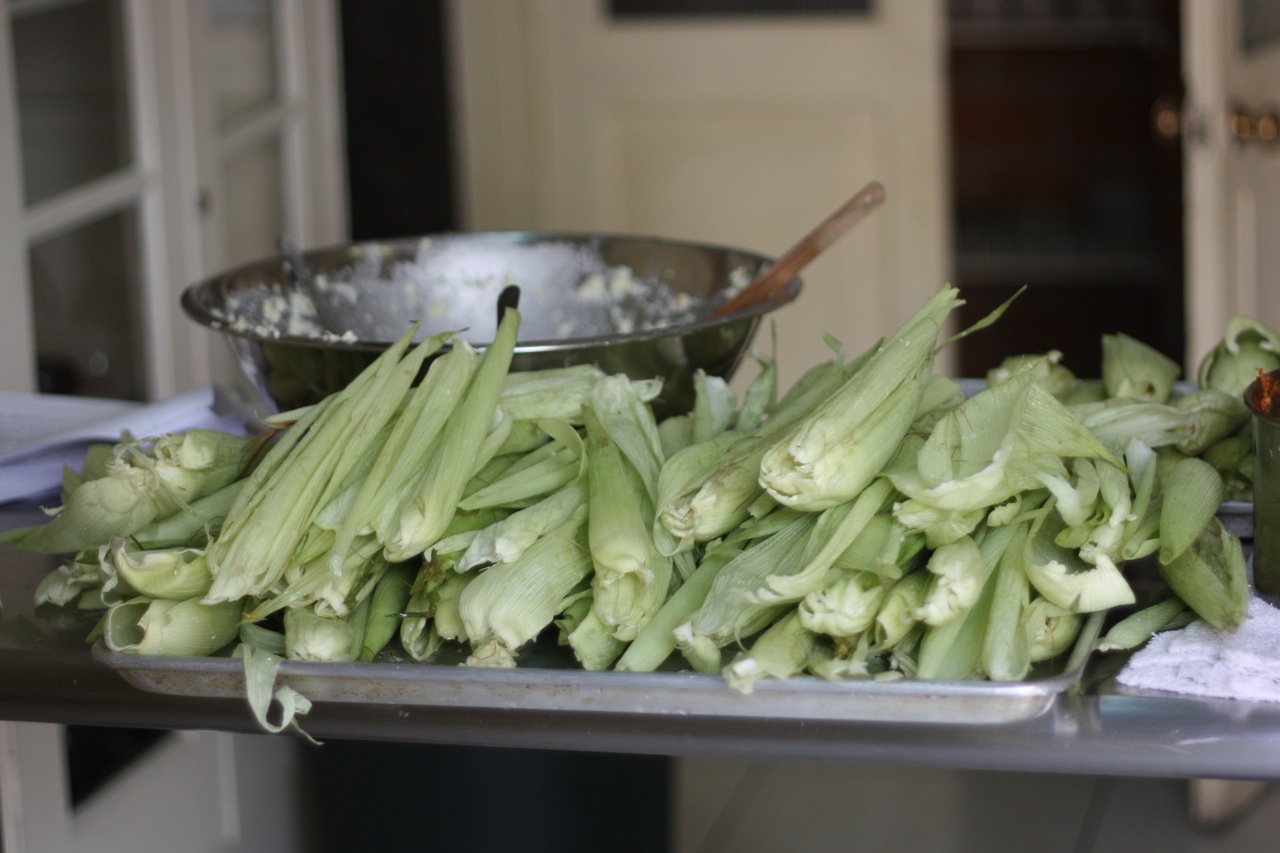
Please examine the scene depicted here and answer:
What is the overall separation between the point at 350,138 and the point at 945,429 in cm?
276

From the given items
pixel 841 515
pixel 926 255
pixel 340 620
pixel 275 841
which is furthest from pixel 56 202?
pixel 926 255

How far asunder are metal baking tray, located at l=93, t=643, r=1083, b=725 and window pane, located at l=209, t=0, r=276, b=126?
6.53ft

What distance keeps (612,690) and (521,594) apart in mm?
82

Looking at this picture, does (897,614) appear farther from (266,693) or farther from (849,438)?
(266,693)

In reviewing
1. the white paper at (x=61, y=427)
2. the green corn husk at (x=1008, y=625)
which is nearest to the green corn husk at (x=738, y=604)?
the green corn husk at (x=1008, y=625)

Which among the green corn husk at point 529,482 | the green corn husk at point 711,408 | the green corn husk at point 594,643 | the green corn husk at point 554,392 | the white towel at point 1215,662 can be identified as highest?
the green corn husk at point 554,392

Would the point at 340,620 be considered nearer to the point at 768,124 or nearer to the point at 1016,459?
the point at 1016,459

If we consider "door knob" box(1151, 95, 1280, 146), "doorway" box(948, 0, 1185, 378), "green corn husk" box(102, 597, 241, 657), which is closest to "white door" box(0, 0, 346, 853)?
"green corn husk" box(102, 597, 241, 657)

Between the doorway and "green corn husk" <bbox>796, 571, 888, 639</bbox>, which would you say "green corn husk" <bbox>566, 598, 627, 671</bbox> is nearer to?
"green corn husk" <bbox>796, 571, 888, 639</bbox>

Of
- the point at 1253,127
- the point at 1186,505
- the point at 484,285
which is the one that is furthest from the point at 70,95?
the point at 1253,127

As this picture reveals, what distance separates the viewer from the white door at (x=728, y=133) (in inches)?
139

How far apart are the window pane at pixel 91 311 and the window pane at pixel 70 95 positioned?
0.30ft

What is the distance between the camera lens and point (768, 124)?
3590mm

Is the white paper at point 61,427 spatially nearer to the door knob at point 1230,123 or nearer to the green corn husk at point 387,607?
the green corn husk at point 387,607
